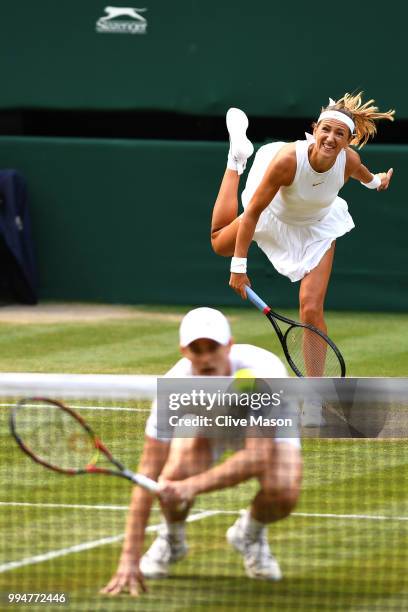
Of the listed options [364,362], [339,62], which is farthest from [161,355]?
[339,62]

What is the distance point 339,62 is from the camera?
14.2 metres

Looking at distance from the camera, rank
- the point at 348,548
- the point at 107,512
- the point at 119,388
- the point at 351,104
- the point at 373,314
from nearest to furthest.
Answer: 1. the point at 119,388
2. the point at 348,548
3. the point at 107,512
4. the point at 351,104
5. the point at 373,314

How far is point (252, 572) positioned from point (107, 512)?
1.03 metres

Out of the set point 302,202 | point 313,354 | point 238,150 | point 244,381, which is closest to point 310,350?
point 313,354

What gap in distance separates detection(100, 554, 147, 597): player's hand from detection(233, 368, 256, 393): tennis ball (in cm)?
73

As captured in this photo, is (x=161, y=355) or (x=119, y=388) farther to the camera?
(x=161, y=355)

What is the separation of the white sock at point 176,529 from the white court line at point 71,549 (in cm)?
8

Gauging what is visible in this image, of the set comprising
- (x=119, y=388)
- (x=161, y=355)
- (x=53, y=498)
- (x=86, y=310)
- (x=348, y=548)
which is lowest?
(x=86, y=310)

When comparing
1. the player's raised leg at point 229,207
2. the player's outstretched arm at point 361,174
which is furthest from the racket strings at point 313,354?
the player's outstretched arm at point 361,174

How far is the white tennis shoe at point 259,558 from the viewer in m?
4.88

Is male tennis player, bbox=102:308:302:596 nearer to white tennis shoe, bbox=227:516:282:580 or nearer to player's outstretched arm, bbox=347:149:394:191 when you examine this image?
white tennis shoe, bbox=227:516:282:580

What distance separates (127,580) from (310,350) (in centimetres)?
361

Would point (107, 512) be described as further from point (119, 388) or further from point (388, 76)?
point (388, 76)

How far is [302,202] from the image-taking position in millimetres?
8453
